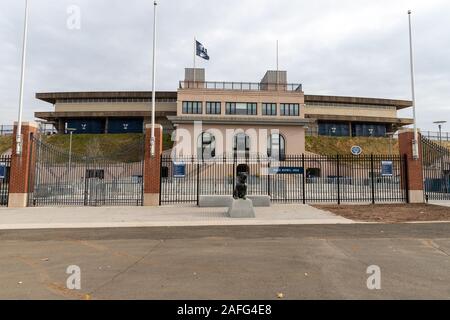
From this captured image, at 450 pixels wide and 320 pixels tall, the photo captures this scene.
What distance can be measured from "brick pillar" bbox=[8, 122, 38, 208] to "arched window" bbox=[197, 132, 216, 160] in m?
36.0

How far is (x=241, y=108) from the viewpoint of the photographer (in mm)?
59719

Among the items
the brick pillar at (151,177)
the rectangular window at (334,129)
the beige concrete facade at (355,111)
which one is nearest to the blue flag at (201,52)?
the brick pillar at (151,177)

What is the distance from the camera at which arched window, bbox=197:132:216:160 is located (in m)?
55.1

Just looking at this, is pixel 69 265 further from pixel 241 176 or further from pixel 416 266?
pixel 241 176

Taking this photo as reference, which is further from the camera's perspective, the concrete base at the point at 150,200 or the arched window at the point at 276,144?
the arched window at the point at 276,144

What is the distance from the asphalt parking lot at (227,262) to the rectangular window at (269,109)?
49358 millimetres

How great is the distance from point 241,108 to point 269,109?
16.2ft

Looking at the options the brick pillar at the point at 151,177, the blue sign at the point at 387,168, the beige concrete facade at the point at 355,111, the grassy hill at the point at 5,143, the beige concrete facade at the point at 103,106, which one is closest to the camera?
the brick pillar at the point at 151,177

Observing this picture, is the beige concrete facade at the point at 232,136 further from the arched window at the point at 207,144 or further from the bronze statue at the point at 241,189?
the bronze statue at the point at 241,189

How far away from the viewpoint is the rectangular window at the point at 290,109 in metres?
60.5

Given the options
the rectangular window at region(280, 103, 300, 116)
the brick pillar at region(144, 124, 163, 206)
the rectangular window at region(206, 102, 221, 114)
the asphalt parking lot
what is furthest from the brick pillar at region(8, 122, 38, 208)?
the rectangular window at region(280, 103, 300, 116)

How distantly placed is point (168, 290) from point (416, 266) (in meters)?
5.02

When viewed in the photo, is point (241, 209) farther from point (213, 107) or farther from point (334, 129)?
point (334, 129)

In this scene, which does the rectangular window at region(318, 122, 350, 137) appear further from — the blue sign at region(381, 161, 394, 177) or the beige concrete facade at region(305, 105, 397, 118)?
the blue sign at region(381, 161, 394, 177)
